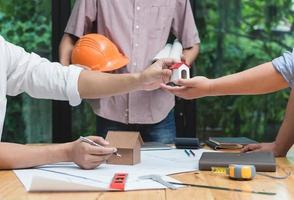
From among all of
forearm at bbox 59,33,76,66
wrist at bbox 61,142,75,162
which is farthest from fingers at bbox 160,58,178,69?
forearm at bbox 59,33,76,66

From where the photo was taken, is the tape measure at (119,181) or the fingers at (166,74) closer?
the tape measure at (119,181)

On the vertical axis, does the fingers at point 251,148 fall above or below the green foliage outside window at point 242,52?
below

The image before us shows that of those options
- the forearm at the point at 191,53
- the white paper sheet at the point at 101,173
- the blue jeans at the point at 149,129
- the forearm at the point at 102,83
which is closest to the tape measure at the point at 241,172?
the white paper sheet at the point at 101,173

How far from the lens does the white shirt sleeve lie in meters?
1.80

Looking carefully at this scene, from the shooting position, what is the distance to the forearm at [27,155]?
1.44 meters

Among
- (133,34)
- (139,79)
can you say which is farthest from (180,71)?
(133,34)

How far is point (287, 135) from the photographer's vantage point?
1.76 metres

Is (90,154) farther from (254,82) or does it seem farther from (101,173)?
(254,82)

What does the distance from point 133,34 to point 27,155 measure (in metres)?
1.10

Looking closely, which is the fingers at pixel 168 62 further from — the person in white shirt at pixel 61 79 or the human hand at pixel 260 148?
the human hand at pixel 260 148

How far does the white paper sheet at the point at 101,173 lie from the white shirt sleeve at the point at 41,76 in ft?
1.31

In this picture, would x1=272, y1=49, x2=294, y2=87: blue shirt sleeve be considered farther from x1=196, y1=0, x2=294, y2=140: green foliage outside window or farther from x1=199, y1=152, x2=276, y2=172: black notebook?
x1=196, y1=0, x2=294, y2=140: green foliage outside window

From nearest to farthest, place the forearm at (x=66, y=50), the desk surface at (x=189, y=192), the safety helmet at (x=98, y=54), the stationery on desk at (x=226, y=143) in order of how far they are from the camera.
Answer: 1. the desk surface at (x=189, y=192)
2. the stationery on desk at (x=226, y=143)
3. the safety helmet at (x=98, y=54)
4. the forearm at (x=66, y=50)

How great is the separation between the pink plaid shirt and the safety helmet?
3.3 inches
